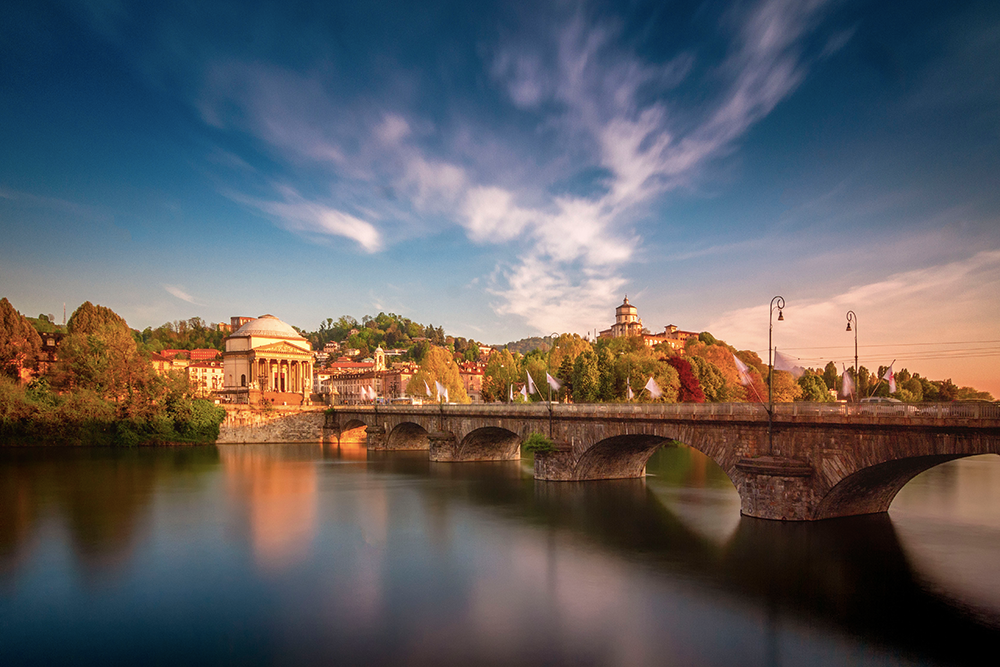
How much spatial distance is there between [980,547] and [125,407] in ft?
248

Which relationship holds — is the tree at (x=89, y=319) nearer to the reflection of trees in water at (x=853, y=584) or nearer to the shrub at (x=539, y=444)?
the shrub at (x=539, y=444)

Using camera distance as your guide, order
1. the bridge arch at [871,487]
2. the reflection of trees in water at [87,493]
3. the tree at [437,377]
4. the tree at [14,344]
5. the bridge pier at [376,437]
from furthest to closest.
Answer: the tree at [437,377]
the tree at [14,344]
the bridge pier at [376,437]
the reflection of trees in water at [87,493]
the bridge arch at [871,487]

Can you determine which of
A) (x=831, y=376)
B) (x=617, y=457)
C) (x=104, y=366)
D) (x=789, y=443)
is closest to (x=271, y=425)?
(x=104, y=366)

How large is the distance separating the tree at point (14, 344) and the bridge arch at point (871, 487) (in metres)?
81.9

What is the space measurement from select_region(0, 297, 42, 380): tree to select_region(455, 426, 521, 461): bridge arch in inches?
2167

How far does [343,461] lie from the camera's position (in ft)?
197

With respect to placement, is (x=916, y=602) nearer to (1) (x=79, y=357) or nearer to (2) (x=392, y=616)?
(2) (x=392, y=616)

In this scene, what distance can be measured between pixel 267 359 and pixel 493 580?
320 feet

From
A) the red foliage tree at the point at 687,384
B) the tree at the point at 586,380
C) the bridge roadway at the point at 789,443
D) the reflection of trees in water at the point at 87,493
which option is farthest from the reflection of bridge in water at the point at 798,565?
the red foliage tree at the point at 687,384

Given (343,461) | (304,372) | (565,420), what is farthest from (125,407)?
(565,420)

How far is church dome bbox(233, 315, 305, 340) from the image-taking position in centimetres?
11613

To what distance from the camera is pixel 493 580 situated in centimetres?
2145

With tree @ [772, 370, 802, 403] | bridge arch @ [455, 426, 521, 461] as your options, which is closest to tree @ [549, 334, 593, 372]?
tree @ [772, 370, 802, 403]

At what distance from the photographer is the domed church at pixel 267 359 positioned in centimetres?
10925
